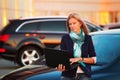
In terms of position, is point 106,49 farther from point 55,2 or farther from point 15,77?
point 55,2

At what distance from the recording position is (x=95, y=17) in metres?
51.9

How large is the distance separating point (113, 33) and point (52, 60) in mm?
1445

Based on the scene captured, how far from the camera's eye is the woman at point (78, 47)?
550 cm

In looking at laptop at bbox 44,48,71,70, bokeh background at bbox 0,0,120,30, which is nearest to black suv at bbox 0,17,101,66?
laptop at bbox 44,48,71,70

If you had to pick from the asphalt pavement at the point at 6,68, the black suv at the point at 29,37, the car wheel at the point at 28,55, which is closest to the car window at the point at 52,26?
the black suv at the point at 29,37

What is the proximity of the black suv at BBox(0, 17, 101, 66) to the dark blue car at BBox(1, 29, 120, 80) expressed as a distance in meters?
8.99

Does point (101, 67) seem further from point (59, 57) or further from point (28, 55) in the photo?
point (28, 55)

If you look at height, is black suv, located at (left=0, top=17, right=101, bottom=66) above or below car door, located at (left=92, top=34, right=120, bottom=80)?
below

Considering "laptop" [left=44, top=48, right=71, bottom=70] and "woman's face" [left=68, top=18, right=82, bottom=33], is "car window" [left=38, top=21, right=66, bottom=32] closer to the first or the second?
"woman's face" [left=68, top=18, right=82, bottom=33]

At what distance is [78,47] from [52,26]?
34.1 feet

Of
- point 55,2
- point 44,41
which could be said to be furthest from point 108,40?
point 55,2

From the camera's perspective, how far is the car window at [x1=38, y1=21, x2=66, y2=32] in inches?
623

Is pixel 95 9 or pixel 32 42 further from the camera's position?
pixel 95 9

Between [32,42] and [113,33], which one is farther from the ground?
[113,33]
